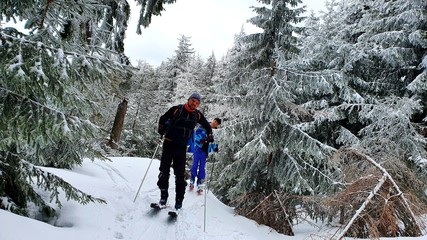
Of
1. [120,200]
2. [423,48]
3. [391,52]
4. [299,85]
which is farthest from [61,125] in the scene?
[423,48]

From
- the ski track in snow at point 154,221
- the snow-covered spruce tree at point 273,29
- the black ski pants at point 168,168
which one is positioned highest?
the snow-covered spruce tree at point 273,29

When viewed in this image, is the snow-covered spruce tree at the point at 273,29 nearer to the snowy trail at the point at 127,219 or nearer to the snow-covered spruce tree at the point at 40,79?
the snowy trail at the point at 127,219

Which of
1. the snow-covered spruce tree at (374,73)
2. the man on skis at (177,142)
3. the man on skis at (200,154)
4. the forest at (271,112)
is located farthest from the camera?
the snow-covered spruce tree at (374,73)

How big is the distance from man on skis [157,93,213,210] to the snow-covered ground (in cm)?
47

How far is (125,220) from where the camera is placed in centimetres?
578

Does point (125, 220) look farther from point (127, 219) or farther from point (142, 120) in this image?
point (142, 120)

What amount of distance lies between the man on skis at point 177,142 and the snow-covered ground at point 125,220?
47 centimetres

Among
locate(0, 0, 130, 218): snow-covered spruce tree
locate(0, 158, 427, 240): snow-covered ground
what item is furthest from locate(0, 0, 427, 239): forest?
locate(0, 158, 427, 240): snow-covered ground

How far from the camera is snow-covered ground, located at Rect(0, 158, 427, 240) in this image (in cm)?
420

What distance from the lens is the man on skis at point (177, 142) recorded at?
22.5ft

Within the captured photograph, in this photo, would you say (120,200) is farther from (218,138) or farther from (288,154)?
(288,154)

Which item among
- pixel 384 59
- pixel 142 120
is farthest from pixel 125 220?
pixel 142 120

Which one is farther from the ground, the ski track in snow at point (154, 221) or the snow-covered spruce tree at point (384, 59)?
the snow-covered spruce tree at point (384, 59)

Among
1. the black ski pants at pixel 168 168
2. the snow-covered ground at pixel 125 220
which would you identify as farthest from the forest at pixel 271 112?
the black ski pants at pixel 168 168
